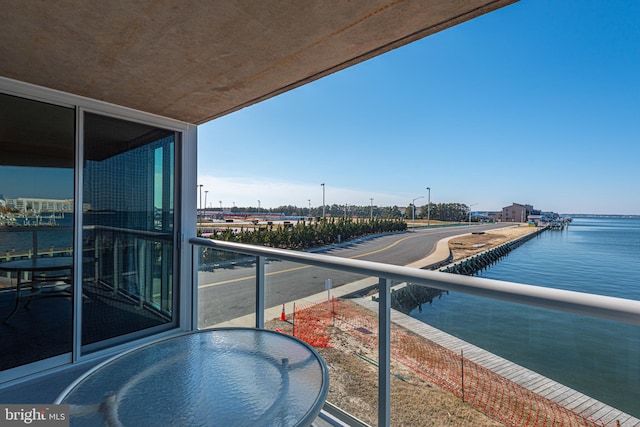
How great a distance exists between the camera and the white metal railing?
2.77 ft

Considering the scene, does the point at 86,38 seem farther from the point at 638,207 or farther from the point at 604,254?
the point at 604,254

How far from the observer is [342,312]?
5.91 ft

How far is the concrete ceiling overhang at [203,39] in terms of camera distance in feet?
4.09

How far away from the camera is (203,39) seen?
58.4 inches

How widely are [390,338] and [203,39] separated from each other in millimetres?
1712

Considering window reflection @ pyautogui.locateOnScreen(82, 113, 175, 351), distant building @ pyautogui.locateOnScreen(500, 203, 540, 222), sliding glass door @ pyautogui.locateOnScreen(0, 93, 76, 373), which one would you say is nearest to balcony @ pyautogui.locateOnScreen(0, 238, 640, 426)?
sliding glass door @ pyautogui.locateOnScreen(0, 93, 76, 373)

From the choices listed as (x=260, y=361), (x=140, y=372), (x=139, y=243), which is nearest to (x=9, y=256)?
(x=139, y=243)

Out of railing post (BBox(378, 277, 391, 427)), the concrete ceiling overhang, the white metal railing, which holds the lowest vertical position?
railing post (BBox(378, 277, 391, 427))

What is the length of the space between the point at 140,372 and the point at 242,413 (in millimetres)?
506

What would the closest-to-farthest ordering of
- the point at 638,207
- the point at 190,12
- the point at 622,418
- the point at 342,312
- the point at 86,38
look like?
the point at 622,418, the point at 190,12, the point at 86,38, the point at 342,312, the point at 638,207

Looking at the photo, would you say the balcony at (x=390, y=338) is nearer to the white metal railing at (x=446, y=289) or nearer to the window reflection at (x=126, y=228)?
the white metal railing at (x=446, y=289)

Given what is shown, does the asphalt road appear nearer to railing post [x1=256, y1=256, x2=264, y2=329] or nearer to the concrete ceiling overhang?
railing post [x1=256, y1=256, x2=264, y2=329]

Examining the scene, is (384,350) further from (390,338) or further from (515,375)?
(515,375)

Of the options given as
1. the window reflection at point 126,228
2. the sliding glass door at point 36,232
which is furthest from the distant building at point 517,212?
the sliding glass door at point 36,232
